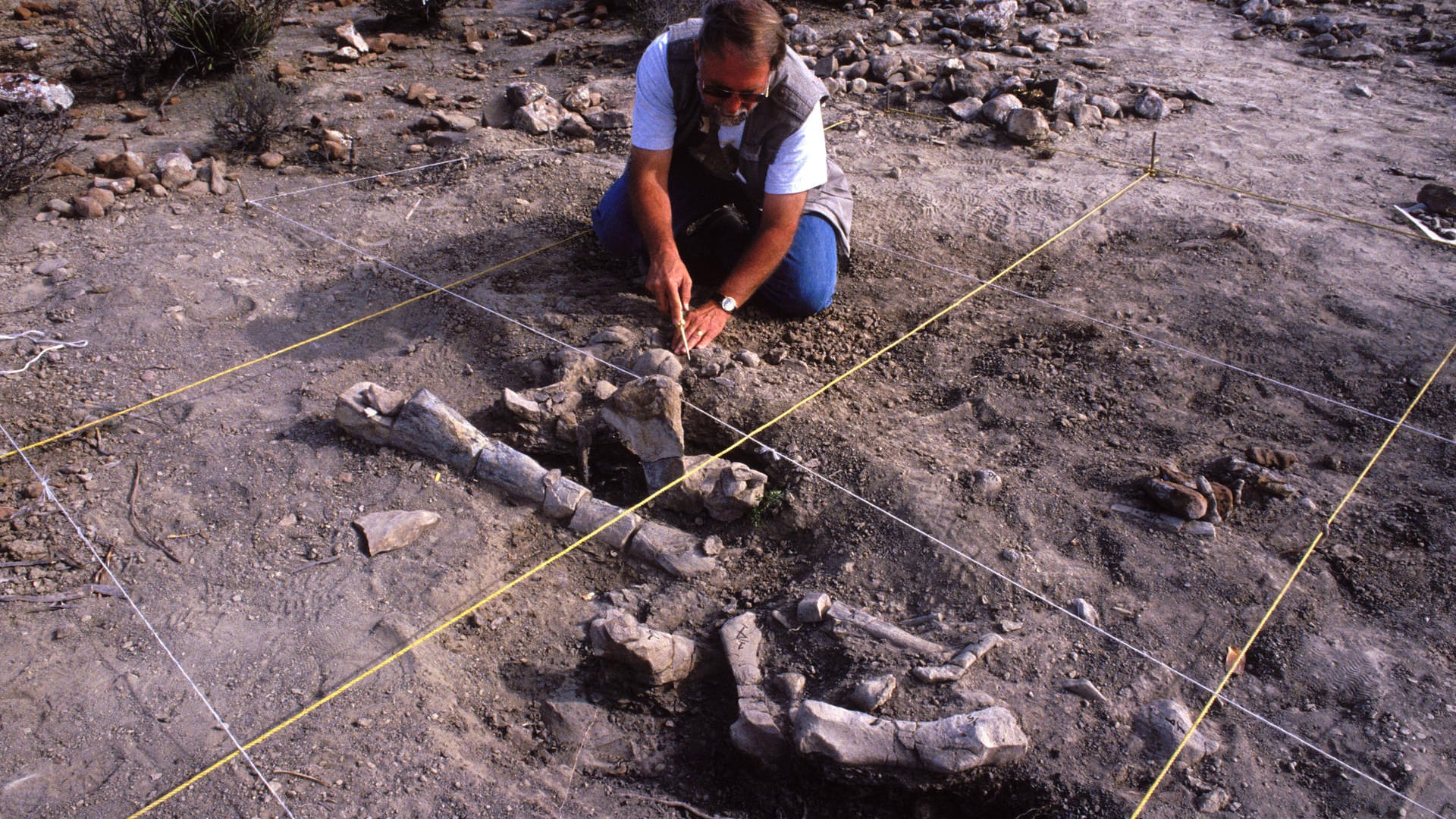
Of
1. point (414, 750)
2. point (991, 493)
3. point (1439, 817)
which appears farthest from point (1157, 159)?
point (414, 750)

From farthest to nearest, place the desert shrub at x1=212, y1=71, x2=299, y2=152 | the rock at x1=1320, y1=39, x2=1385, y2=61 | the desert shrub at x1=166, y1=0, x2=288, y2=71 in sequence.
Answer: the rock at x1=1320, y1=39, x2=1385, y2=61 < the desert shrub at x1=166, y1=0, x2=288, y2=71 < the desert shrub at x1=212, y1=71, x2=299, y2=152

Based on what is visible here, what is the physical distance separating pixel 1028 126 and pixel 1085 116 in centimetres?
57

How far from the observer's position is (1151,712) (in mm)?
2270

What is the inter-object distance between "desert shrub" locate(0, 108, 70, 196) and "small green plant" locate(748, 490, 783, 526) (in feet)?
13.5

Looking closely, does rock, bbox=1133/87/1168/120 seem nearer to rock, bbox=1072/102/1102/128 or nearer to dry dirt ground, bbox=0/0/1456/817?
rock, bbox=1072/102/1102/128

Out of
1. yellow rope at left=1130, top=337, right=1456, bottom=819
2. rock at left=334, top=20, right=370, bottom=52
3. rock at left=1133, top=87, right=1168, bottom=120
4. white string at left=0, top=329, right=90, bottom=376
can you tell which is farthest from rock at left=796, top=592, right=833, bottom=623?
rock at left=334, top=20, right=370, bottom=52

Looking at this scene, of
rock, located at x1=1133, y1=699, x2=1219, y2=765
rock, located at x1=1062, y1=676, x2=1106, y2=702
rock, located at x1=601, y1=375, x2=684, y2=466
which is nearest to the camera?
rock, located at x1=1133, y1=699, x2=1219, y2=765

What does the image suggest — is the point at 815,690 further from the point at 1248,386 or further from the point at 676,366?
the point at 1248,386

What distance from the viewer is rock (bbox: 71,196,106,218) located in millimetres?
4484

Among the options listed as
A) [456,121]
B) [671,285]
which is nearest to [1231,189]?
[671,285]

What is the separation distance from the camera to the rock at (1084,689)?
229cm

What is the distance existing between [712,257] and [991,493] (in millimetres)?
1821

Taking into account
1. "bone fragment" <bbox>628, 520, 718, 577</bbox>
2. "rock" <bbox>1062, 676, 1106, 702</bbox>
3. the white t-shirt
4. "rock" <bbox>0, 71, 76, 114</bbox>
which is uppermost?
the white t-shirt

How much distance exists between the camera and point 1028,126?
546 cm
